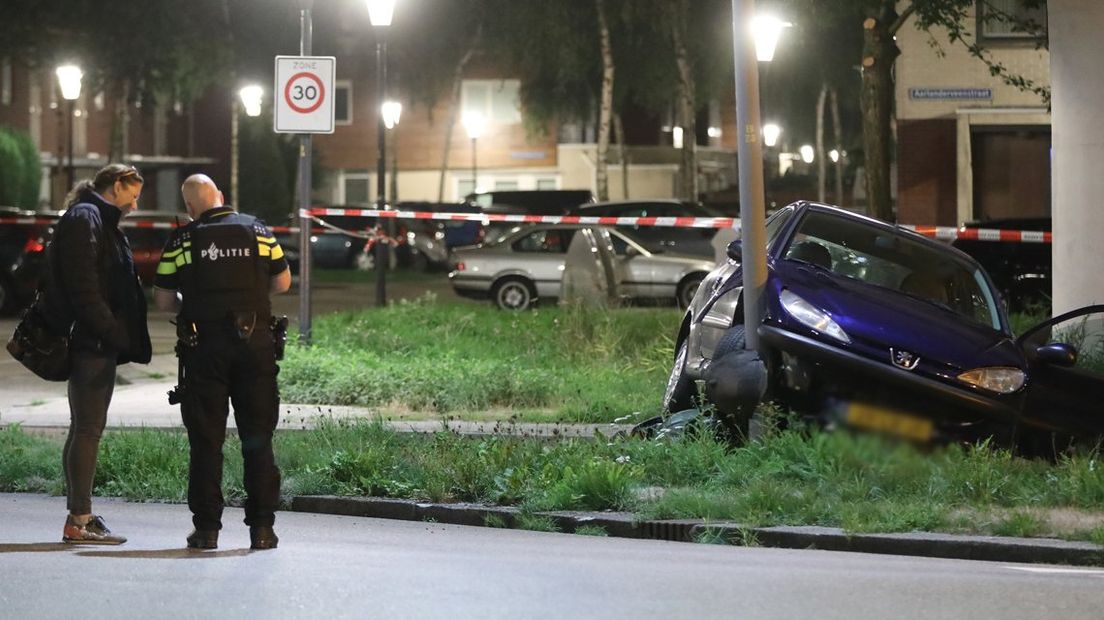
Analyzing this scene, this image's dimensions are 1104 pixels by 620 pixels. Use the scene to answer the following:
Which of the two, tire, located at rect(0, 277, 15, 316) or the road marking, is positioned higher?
tire, located at rect(0, 277, 15, 316)

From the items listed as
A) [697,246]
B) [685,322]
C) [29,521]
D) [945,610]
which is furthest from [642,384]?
[697,246]

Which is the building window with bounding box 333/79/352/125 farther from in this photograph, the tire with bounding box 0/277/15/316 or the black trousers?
the black trousers

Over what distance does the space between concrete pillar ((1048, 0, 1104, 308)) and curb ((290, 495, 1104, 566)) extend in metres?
7.12

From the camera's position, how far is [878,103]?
2444cm

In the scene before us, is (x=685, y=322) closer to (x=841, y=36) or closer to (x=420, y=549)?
(x=420, y=549)

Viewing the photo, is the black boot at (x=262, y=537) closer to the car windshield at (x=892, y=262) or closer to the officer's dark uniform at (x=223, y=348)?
the officer's dark uniform at (x=223, y=348)

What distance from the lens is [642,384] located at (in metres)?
15.8

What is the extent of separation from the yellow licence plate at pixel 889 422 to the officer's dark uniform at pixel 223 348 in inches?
127

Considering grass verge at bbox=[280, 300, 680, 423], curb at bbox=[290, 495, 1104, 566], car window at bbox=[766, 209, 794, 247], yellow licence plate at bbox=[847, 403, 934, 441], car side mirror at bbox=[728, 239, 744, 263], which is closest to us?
curb at bbox=[290, 495, 1104, 566]

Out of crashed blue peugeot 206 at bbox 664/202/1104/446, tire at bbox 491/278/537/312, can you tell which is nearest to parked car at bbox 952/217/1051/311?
tire at bbox 491/278/537/312

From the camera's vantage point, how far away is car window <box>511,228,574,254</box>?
29266mm

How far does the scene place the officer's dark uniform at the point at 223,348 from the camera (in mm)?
8492

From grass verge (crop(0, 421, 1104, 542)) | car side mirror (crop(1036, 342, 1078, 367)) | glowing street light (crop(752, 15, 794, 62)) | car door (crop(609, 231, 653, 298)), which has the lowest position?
grass verge (crop(0, 421, 1104, 542))

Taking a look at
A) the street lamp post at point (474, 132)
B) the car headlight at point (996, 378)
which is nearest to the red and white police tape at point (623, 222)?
the car headlight at point (996, 378)
